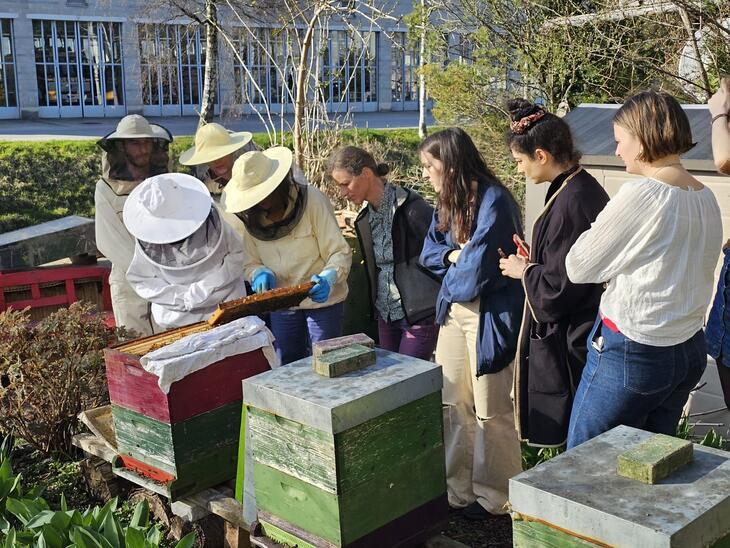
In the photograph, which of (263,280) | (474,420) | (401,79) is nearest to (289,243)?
(263,280)

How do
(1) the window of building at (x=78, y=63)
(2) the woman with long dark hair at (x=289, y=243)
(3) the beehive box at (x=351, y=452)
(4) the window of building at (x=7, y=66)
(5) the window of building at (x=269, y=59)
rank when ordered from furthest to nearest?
(1) the window of building at (x=78, y=63) < (4) the window of building at (x=7, y=66) < (5) the window of building at (x=269, y=59) < (2) the woman with long dark hair at (x=289, y=243) < (3) the beehive box at (x=351, y=452)

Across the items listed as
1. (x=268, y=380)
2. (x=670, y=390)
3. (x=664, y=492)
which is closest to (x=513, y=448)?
(x=670, y=390)

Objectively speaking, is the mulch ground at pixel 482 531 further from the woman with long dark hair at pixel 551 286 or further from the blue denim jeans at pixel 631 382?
the blue denim jeans at pixel 631 382

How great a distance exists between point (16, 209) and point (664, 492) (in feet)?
37.3

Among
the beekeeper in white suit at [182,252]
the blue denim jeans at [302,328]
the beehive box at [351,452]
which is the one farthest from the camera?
the blue denim jeans at [302,328]

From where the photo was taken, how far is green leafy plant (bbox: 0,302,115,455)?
3.64 metres

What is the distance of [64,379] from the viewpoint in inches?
144

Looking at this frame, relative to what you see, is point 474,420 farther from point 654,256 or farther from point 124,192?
point 124,192

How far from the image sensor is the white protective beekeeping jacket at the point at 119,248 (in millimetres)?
4012

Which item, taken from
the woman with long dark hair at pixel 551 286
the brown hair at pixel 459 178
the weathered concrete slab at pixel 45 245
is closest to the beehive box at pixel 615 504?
the woman with long dark hair at pixel 551 286

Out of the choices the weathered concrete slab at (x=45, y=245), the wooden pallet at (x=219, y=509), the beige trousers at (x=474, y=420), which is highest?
the weathered concrete slab at (x=45, y=245)

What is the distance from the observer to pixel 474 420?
10.2 feet

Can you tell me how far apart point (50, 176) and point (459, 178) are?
35.1 feet

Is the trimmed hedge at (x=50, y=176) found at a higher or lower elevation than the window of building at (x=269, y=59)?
lower
